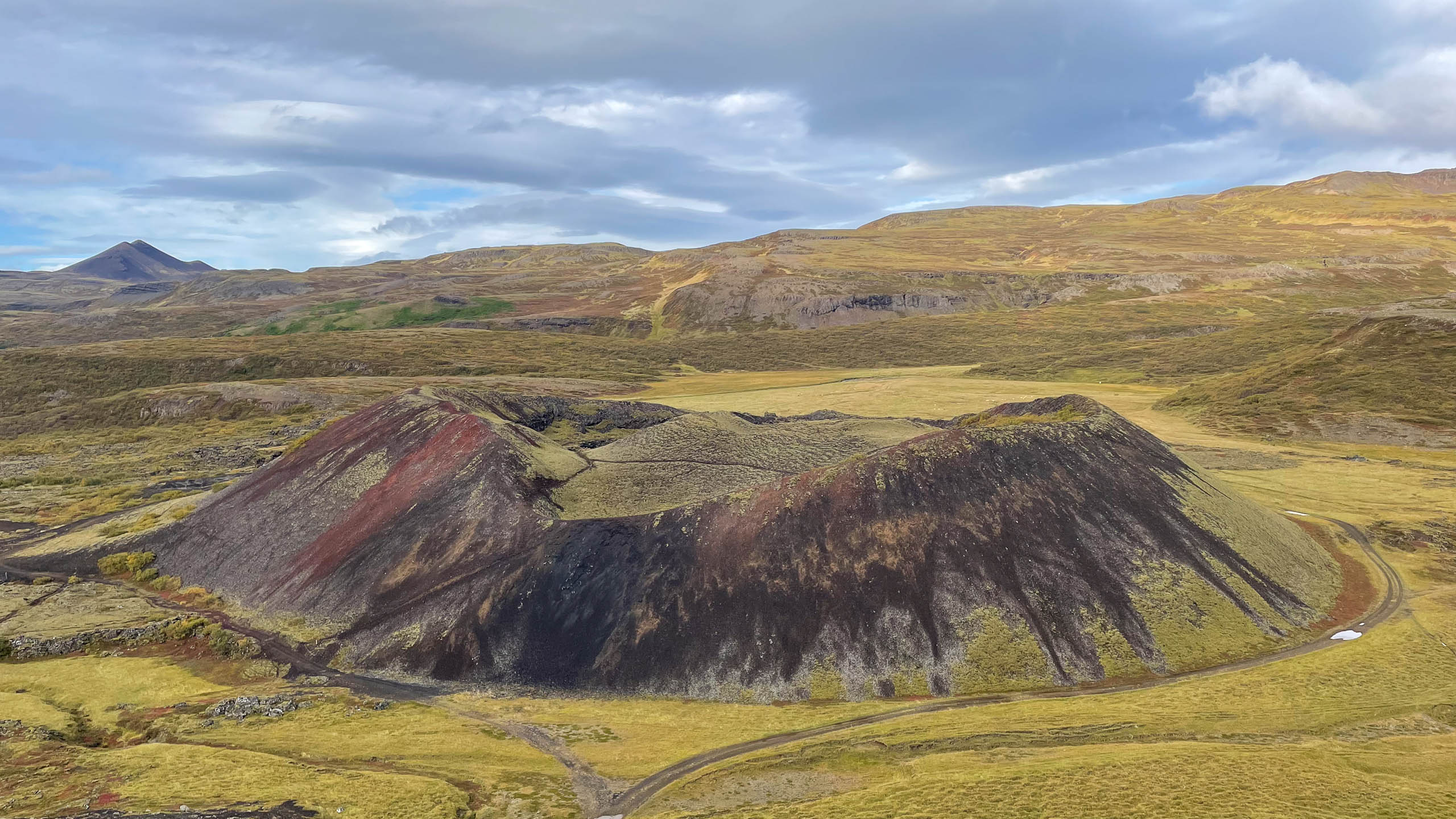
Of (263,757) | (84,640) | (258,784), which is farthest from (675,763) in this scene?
(84,640)

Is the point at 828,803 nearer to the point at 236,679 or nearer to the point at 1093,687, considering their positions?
the point at 1093,687

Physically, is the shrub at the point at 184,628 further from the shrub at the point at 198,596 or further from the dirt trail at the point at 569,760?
the dirt trail at the point at 569,760

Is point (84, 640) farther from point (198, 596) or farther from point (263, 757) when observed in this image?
point (263, 757)

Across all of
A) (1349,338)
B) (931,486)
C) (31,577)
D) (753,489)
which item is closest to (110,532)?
(31,577)

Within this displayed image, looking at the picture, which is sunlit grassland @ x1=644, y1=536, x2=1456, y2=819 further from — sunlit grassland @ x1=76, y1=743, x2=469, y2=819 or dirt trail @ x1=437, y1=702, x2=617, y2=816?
sunlit grassland @ x1=76, y1=743, x2=469, y2=819

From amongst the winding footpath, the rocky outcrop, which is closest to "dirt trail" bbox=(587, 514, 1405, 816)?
the winding footpath
